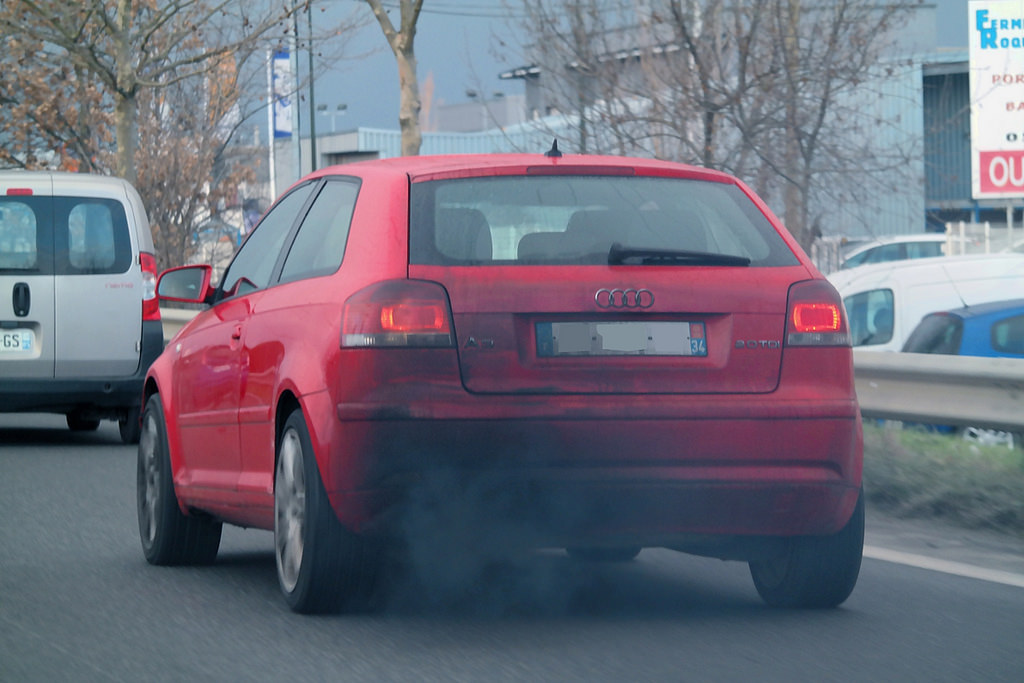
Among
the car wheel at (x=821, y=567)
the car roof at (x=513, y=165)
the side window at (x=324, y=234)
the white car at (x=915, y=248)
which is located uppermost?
the white car at (x=915, y=248)

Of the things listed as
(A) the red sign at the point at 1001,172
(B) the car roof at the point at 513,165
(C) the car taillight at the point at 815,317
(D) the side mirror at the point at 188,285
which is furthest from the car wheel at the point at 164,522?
(A) the red sign at the point at 1001,172

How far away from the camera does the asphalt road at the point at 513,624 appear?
4867 millimetres

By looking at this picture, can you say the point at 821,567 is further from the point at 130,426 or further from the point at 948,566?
the point at 130,426

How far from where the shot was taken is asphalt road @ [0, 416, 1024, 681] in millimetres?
4867

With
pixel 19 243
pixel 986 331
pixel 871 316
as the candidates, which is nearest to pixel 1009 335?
pixel 986 331

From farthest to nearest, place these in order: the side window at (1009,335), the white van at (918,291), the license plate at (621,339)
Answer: the white van at (918,291) < the side window at (1009,335) < the license plate at (621,339)

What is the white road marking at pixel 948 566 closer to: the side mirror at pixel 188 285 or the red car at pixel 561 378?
the red car at pixel 561 378

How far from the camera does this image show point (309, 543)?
17.5ft

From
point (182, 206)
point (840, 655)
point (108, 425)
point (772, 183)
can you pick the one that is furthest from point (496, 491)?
point (182, 206)

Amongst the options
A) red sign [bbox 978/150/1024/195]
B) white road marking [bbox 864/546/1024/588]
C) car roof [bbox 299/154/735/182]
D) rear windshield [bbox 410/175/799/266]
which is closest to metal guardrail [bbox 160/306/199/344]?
red sign [bbox 978/150/1024/195]

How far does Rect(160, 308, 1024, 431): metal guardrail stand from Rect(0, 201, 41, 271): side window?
6111mm

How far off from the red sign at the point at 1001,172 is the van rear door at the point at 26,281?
33.7 ft

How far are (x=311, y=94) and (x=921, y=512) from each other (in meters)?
37.4

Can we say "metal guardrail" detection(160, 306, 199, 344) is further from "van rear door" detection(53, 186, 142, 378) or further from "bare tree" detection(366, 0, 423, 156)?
"van rear door" detection(53, 186, 142, 378)
